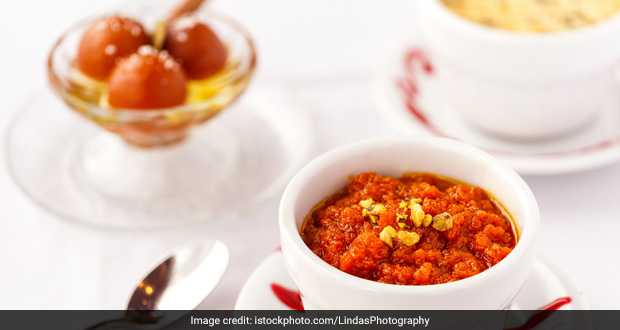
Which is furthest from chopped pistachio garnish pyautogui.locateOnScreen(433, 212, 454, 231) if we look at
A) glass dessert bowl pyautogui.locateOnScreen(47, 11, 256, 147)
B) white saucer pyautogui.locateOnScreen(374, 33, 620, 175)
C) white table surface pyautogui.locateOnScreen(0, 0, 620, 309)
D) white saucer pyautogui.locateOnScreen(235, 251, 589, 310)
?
glass dessert bowl pyautogui.locateOnScreen(47, 11, 256, 147)

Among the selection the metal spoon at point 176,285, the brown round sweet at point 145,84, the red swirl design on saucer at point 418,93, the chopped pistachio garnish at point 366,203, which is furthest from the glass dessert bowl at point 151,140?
the chopped pistachio garnish at point 366,203

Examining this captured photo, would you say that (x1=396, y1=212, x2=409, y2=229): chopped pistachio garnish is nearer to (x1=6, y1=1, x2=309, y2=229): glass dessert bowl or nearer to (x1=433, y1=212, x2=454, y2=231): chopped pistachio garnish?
(x1=433, y1=212, x2=454, y2=231): chopped pistachio garnish

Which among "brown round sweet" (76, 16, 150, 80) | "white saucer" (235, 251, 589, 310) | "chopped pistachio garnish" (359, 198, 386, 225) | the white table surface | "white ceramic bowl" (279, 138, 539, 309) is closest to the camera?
"white ceramic bowl" (279, 138, 539, 309)

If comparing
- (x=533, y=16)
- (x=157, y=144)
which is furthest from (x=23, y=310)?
(x=533, y=16)

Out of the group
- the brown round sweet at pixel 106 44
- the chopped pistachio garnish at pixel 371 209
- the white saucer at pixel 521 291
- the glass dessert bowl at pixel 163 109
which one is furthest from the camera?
the brown round sweet at pixel 106 44

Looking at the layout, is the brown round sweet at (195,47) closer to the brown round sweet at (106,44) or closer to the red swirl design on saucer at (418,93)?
the brown round sweet at (106,44)

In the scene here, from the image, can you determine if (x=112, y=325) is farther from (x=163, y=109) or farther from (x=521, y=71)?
(x=521, y=71)
